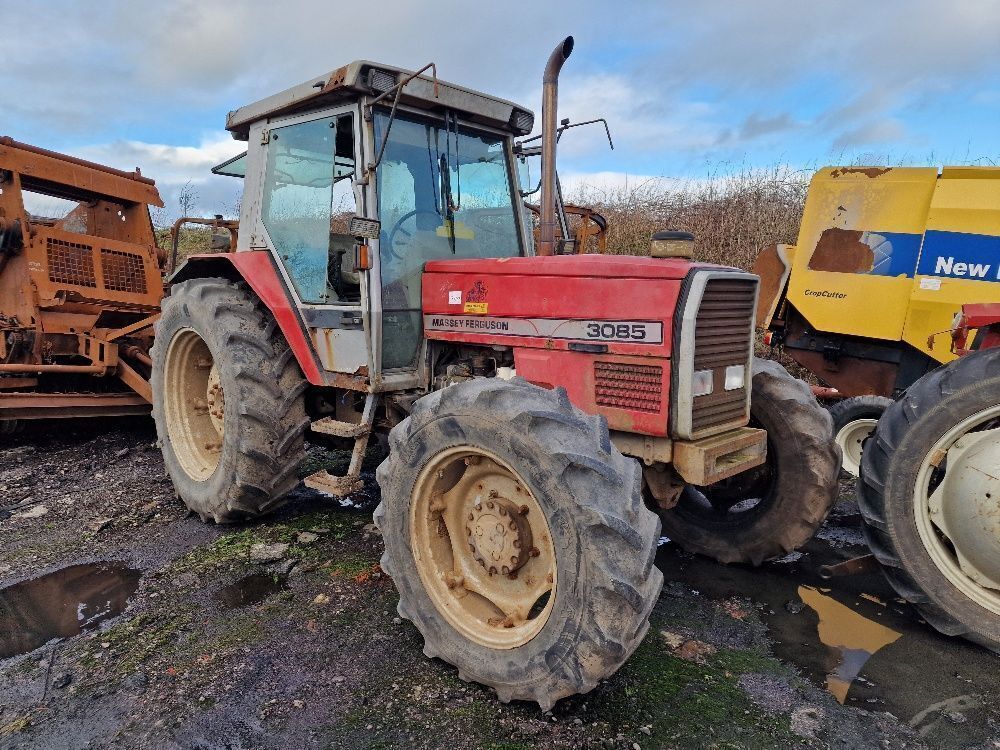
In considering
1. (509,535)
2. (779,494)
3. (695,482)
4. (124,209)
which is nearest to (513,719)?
(509,535)

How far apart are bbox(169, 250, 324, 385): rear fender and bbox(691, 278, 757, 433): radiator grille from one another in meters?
2.14

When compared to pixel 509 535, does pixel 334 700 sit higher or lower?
lower

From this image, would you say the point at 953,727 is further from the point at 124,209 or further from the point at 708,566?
the point at 124,209

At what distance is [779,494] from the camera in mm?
3486

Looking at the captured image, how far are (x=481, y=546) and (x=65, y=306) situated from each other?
475 centimetres

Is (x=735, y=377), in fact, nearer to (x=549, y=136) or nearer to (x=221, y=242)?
(x=549, y=136)

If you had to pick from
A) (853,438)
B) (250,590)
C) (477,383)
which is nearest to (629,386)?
(477,383)

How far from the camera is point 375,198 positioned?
3.46 metres

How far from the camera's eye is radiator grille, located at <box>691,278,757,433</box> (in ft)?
9.25

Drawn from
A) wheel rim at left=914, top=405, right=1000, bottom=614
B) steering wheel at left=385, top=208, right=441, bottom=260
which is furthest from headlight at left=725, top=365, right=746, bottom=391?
steering wheel at left=385, top=208, right=441, bottom=260

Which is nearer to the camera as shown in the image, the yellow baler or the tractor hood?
the tractor hood

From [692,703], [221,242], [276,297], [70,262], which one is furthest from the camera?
[70,262]

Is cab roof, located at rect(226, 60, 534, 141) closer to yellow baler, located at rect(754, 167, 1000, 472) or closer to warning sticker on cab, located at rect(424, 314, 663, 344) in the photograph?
warning sticker on cab, located at rect(424, 314, 663, 344)

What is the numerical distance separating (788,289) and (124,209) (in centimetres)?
615
